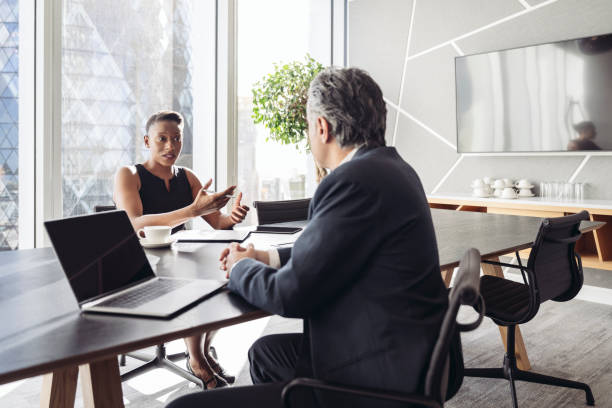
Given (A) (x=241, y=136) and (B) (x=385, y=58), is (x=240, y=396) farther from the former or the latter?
(B) (x=385, y=58)

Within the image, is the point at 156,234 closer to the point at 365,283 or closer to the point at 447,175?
the point at 365,283

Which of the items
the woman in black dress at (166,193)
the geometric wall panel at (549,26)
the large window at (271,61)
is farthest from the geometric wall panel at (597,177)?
the woman in black dress at (166,193)

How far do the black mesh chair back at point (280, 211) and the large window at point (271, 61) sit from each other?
2.33m

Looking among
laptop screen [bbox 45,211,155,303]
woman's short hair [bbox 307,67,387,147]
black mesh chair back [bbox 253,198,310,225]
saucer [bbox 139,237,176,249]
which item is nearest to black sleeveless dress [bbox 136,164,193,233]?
black mesh chair back [bbox 253,198,310,225]

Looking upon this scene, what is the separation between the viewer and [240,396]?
1179 millimetres

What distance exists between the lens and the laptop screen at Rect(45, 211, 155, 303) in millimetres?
1124

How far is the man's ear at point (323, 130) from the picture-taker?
50.3 inches

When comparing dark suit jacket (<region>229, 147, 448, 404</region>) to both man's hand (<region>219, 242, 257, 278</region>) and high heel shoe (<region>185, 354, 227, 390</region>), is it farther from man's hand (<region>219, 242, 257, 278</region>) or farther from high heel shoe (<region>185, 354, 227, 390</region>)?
high heel shoe (<region>185, 354, 227, 390</region>)

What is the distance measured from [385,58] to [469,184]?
1.67 m

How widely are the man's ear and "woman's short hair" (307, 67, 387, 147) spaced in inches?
0.4

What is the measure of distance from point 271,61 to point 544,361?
12.5 ft

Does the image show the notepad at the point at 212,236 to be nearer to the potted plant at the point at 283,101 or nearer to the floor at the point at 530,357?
the floor at the point at 530,357

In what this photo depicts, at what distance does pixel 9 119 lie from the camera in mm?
3430

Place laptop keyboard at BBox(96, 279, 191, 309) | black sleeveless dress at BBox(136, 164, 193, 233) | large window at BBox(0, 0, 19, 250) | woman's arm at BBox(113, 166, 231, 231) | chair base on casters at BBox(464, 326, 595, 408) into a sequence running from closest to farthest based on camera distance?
1. laptop keyboard at BBox(96, 279, 191, 309)
2. woman's arm at BBox(113, 166, 231, 231)
3. chair base on casters at BBox(464, 326, 595, 408)
4. black sleeveless dress at BBox(136, 164, 193, 233)
5. large window at BBox(0, 0, 19, 250)
